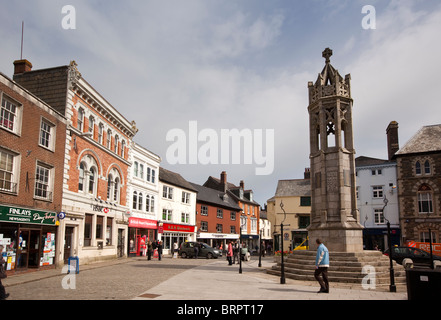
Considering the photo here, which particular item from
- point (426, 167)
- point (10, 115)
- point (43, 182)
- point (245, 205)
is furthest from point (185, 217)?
point (10, 115)

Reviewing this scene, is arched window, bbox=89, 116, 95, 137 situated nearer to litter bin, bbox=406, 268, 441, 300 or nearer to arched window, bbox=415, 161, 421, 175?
litter bin, bbox=406, 268, 441, 300

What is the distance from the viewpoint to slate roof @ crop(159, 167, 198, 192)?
135 feet

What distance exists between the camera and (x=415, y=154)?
123 ft

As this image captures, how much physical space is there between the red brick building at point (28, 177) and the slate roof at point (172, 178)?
19.6 m

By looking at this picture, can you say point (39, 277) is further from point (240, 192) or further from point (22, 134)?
point (240, 192)

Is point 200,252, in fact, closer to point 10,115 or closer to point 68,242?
point 68,242

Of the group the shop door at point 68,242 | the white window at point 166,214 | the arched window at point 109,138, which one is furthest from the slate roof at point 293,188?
the shop door at point 68,242

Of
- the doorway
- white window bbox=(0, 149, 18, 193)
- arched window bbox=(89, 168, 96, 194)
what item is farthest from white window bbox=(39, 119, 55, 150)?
arched window bbox=(89, 168, 96, 194)

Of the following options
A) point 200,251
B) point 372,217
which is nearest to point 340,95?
point 200,251

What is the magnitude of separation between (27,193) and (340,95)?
55.9ft

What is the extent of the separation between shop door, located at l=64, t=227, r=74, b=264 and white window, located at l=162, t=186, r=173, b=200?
18.3 meters

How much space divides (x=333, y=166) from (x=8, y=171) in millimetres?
16014

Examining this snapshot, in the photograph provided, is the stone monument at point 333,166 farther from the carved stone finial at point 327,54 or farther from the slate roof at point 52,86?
the slate roof at point 52,86

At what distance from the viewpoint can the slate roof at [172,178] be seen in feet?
135
